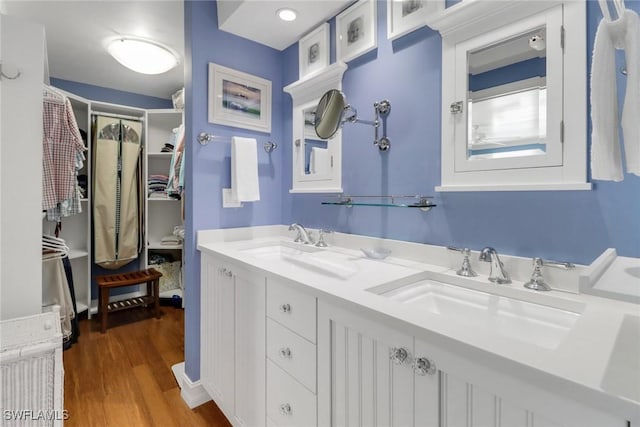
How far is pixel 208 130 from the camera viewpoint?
1.85 metres

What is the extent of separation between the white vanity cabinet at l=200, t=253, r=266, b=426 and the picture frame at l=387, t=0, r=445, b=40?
126 cm

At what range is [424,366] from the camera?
2.31 feet

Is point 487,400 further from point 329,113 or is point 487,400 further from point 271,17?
point 271,17

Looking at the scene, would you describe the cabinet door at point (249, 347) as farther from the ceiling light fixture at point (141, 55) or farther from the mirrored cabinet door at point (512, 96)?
the ceiling light fixture at point (141, 55)

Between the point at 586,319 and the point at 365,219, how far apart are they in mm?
1038

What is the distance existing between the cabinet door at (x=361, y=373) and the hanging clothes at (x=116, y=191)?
2.87m

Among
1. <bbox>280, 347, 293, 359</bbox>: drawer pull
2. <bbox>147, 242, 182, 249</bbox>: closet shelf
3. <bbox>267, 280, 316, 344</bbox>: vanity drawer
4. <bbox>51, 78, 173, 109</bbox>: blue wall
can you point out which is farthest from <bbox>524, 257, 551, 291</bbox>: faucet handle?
<bbox>51, 78, 173, 109</bbox>: blue wall

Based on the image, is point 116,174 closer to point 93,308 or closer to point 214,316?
point 93,308

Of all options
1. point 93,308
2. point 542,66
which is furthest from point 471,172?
A: point 93,308

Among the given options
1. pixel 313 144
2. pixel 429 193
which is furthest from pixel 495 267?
pixel 313 144

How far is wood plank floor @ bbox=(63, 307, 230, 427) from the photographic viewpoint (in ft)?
5.41

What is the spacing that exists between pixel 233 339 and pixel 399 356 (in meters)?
0.97

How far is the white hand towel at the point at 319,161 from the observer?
1.83 metres

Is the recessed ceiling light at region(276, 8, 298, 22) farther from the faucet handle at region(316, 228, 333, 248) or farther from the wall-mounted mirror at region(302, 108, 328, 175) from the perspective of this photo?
the faucet handle at region(316, 228, 333, 248)
